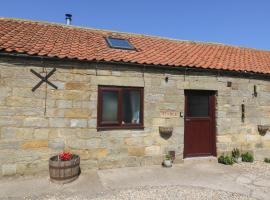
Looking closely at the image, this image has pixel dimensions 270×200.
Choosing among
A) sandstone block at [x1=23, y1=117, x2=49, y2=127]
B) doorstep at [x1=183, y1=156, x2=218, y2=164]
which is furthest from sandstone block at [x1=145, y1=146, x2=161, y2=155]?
sandstone block at [x1=23, y1=117, x2=49, y2=127]

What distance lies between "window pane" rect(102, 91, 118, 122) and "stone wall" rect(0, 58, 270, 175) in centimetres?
30

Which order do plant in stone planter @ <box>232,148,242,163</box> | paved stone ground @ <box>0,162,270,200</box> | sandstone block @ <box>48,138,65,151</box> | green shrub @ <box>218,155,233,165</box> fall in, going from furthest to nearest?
plant in stone planter @ <box>232,148,242,163</box> < green shrub @ <box>218,155,233,165</box> < sandstone block @ <box>48,138,65,151</box> < paved stone ground @ <box>0,162,270,200</box>

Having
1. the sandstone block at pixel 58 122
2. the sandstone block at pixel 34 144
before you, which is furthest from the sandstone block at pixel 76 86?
the sandstone block at pixel 34 144

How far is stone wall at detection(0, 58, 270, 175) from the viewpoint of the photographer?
6.27 metres

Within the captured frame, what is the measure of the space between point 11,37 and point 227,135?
751 cm

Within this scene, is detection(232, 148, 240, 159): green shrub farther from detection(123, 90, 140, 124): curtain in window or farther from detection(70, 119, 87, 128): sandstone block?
detection(70, 119, 87, 128): sandstone block

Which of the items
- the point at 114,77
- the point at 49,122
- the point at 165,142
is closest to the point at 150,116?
the point at 165,142

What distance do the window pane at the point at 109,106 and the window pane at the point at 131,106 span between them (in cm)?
28

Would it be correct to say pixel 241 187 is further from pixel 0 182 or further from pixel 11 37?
pixel 11 37

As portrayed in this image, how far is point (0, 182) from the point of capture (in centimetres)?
599

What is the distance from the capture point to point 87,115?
691cm

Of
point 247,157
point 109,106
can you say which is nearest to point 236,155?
point 247,157

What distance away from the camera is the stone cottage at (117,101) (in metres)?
6.35

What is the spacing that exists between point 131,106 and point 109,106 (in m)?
0.69
